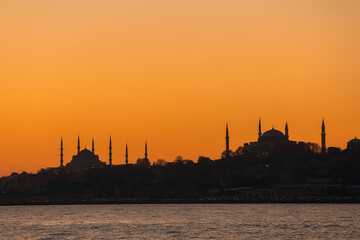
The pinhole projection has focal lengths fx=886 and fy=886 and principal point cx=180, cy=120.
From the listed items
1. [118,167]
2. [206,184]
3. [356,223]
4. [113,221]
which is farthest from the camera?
[118,167]

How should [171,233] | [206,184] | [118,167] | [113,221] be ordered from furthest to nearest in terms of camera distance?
1. [118,167]
2. [206,184]
3. [113,221]
4. [171,233]

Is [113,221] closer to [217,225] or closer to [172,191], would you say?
[217,225]

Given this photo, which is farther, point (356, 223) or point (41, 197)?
point (41, 197)

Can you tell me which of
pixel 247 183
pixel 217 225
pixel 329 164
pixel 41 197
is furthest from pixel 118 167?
pixel 217 225

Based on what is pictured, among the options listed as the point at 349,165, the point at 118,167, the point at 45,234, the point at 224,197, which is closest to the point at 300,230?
the point at 45,234

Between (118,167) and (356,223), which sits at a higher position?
(118,167)

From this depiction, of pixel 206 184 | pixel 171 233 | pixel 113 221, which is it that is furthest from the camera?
pixel 206 184

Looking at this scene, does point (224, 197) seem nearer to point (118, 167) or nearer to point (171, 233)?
point (118, 167)

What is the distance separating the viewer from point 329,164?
594 feet

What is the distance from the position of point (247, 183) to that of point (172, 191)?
616 inches

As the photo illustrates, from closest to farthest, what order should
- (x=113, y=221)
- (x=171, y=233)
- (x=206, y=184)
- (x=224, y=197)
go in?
(x=171, y=233)
(x=113, y=221)
(x=224, y=197)
(x=206, y=184)

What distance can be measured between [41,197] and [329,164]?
6029 centimetres

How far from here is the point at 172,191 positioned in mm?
176250

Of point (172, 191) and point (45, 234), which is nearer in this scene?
point (45, 234)
